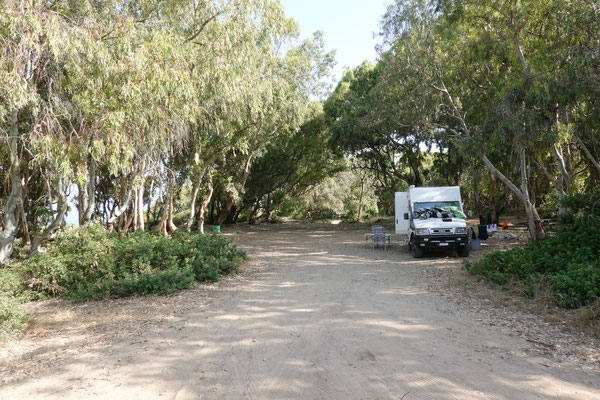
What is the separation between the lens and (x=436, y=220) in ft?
40.5

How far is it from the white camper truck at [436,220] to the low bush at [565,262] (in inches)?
97.0

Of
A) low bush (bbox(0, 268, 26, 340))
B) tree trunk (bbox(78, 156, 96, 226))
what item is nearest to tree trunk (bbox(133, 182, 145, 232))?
tree trunk (bbox(78, 156, 96, 226))

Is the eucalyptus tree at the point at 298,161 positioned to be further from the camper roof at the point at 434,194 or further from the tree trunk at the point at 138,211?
the camper roof at the point at 434,194

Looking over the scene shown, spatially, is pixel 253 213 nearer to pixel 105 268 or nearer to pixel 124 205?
pixel 124 205

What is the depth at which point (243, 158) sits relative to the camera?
64.6 ft

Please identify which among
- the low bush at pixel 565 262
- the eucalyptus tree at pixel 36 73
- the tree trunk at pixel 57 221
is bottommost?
the low bush at pixel 565 262

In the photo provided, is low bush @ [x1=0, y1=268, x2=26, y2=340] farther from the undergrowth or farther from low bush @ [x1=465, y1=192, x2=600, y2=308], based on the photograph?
low bush @ [x1=465, y1=192, x2=600, y2=308]

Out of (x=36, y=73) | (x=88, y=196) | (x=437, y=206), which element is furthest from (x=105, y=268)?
(x=437, y=206)

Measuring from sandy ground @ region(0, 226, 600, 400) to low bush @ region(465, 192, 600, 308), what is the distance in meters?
1.38

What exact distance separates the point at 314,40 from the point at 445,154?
449 inches

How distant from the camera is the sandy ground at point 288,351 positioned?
12.3ft

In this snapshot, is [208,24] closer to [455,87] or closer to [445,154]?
[455,87]

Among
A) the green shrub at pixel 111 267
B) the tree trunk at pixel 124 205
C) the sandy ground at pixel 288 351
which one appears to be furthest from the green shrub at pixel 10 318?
the tree trunk at pixel 124 205

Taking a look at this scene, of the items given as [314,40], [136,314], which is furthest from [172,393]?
[314,40]
